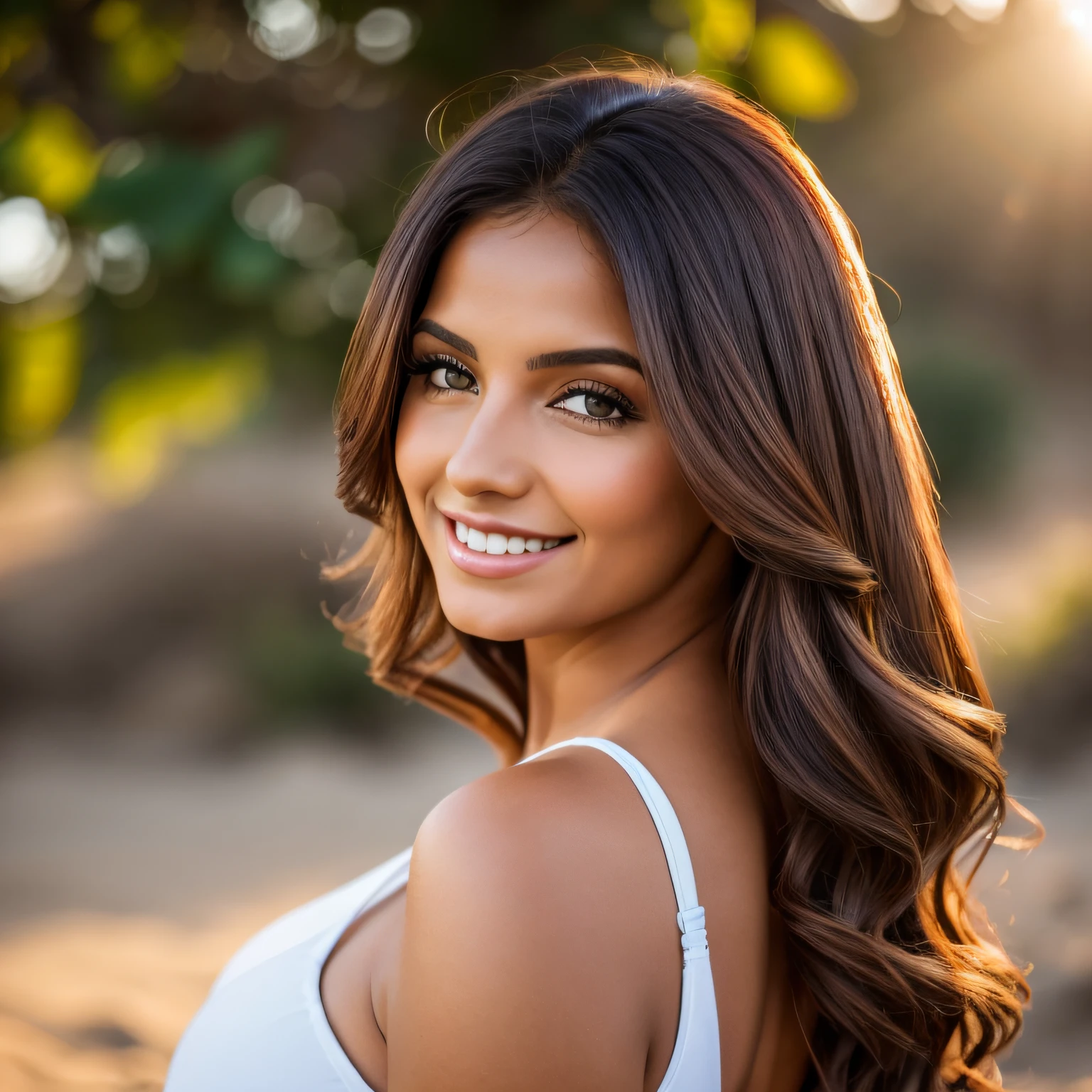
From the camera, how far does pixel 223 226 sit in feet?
8.98

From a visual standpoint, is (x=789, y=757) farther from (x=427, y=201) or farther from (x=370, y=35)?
(x=370, y=35)

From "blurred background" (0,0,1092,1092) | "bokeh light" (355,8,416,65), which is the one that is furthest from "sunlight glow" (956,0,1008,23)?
"bokeh light" (355,8,416,65)

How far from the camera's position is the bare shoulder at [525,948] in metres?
1.06

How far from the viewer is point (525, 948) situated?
1.06 meters

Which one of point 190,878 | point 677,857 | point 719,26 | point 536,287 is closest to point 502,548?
point 536,287

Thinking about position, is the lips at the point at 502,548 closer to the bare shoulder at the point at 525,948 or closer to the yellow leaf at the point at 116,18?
the bare shoulder at the point at 525,948

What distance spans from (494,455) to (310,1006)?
30.3 inches

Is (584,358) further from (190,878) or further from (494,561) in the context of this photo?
(190,878)

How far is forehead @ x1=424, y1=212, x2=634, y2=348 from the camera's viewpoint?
1.32 meters

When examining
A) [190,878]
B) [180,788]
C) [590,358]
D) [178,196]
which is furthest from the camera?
[180,788]

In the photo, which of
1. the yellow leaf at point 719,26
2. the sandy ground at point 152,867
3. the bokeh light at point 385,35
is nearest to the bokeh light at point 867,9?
the yellow leaf at point 719,26

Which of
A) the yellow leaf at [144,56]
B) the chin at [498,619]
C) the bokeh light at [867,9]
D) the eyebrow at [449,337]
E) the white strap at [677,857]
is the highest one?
the bokeh light at [867,9]

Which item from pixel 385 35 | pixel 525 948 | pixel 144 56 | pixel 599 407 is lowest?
pixel 525 948

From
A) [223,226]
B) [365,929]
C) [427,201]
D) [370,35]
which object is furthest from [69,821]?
[427,201]
